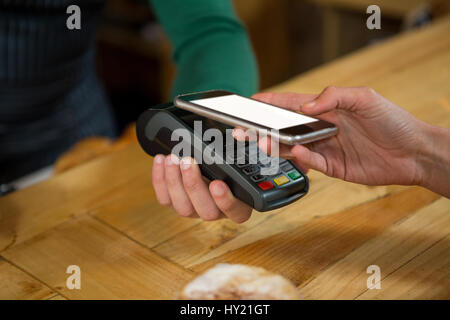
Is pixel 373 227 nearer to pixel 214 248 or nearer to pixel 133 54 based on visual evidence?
pixel 214 248

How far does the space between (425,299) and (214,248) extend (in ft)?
0.66

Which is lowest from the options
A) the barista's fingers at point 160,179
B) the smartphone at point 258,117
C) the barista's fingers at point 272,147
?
the barista's fingers at point 160,179

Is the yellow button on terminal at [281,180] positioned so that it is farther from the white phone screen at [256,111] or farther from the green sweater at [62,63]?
the green sweater at [62,63]

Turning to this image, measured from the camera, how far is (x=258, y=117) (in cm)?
52

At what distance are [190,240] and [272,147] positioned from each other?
135mm

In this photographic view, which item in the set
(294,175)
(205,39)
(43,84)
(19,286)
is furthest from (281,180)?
(43,84)

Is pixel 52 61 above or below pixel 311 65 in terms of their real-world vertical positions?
above

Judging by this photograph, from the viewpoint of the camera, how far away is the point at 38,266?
526 millimetres

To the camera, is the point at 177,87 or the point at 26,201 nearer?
the point at 26,201

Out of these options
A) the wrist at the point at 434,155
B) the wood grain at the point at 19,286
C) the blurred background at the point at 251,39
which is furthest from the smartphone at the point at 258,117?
the blurred background at the point at 251,39

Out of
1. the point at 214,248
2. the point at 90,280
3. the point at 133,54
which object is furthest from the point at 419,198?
the point at 133,54

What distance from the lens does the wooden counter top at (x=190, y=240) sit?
489mm

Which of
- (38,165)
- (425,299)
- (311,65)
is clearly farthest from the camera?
(311,65)

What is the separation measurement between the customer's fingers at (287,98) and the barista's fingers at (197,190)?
0.40ft
